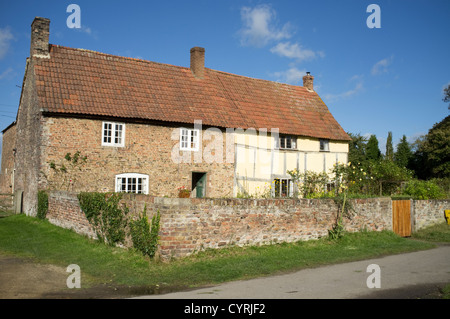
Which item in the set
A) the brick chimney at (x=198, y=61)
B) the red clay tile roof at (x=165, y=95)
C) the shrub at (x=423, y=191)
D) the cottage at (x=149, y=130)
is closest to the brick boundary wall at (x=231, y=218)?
the cottage at (x=149, y=130)

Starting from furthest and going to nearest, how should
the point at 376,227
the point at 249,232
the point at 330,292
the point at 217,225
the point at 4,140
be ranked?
the point at 4,140 → the point at 376,227 → the point at 249,232 → the point at 217,225 → the point at 330,292

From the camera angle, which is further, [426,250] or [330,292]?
[426,250]

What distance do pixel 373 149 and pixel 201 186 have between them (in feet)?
118

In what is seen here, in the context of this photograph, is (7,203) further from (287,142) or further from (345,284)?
(345,284)

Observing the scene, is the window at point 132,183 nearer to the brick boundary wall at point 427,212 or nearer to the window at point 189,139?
the window at point 189,139

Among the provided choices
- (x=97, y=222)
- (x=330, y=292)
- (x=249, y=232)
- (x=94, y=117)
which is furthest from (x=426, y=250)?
(x=94, y=117)

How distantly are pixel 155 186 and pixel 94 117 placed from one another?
466 cm

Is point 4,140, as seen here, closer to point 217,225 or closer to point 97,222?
point 97,222

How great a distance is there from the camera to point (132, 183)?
19953 mm

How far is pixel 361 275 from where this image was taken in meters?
9.55

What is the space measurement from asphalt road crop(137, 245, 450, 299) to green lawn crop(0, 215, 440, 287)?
69cm

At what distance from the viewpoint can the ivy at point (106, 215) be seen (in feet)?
37.8

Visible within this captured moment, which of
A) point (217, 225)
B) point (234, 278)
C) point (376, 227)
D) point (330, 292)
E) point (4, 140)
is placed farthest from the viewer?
point (4, 140)

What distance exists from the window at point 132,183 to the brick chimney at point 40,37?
7649 mm
